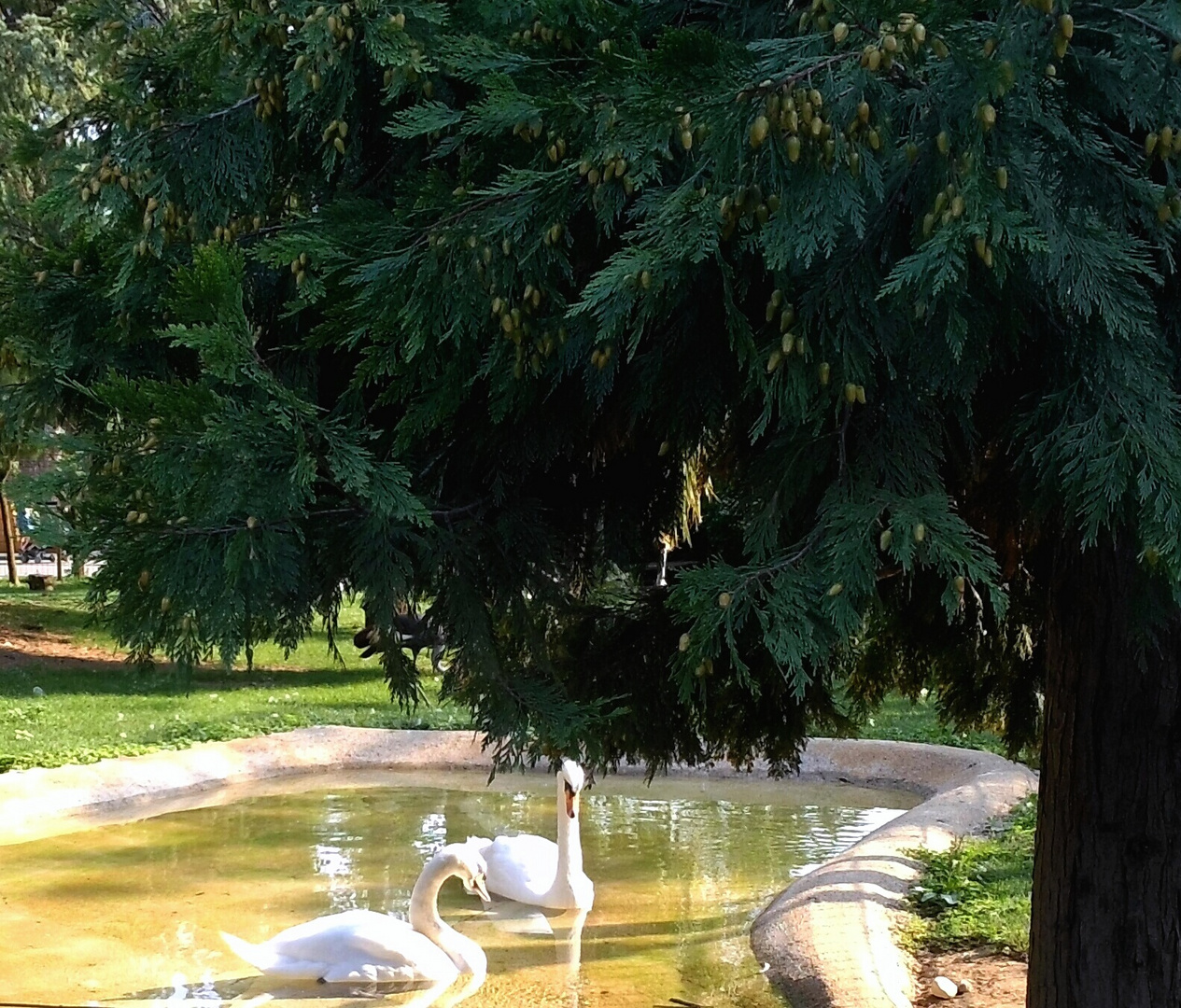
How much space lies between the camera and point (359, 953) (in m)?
6.78

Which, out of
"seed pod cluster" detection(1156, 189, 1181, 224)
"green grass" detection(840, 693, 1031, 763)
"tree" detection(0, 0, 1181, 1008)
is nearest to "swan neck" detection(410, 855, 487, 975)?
"tree" detection(0, 0, 1181, 1008)

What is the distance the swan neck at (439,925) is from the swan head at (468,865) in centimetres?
3

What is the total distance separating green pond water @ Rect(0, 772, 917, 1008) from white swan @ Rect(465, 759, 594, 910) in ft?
0.45

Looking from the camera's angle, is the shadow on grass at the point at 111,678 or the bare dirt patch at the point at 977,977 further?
the shadow on grass at the point at 111,678

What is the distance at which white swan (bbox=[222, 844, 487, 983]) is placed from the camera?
263 inches

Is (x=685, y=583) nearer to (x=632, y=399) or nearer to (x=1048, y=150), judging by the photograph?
(x=632, y=399)

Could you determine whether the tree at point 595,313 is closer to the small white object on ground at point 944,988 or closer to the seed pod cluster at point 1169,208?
the seed pod cluster at point 1169,208

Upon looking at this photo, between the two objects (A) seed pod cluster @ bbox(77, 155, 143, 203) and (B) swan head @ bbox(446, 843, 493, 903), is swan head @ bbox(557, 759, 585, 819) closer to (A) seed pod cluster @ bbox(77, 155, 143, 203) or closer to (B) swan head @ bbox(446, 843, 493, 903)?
(B) swan head @ bbox(446, 843, 493, 903)

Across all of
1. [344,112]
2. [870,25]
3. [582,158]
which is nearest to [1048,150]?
[870,25]

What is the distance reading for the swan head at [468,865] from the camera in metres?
7.45

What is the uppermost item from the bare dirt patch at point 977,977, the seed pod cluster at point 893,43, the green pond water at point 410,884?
the seed pod cluster at point 893,43

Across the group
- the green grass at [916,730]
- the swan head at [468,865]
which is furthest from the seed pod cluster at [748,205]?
the green grass at [916,730]

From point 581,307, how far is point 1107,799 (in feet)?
7.81

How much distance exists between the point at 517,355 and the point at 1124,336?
106cm
